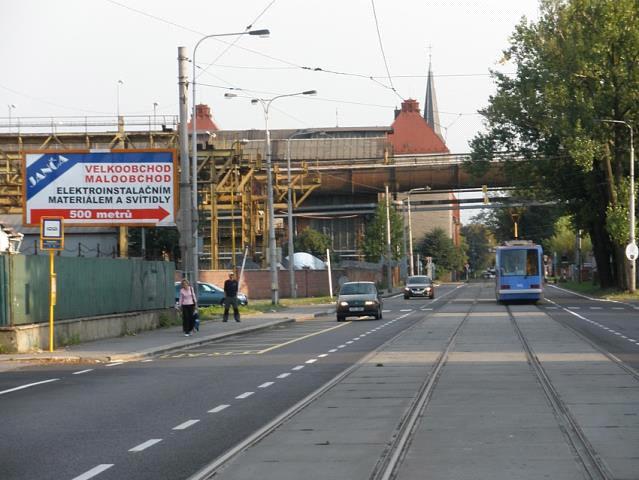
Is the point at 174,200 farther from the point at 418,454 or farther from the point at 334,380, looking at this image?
the point at 418,454

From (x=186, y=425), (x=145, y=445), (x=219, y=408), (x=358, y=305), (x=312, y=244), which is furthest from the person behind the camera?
(x=312, y=244)

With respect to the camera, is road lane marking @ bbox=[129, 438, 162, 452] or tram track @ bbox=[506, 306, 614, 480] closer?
tram track @ bbox=[506, 306, 614, 480]

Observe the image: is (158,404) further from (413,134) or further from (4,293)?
(413,134)

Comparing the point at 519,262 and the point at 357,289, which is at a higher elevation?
the point at 519,262

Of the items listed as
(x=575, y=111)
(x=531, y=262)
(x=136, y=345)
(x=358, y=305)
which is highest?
(x=575, y=111)

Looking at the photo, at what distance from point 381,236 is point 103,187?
200 ft

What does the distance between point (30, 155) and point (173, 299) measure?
6547mm

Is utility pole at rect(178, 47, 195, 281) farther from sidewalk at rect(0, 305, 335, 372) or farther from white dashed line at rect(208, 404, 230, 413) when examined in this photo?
white dashed line at rect(208, 404, 230, 413)

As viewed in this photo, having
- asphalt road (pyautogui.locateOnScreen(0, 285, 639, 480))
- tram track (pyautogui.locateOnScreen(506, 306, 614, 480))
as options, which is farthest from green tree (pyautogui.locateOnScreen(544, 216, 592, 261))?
tram track (pyautogui.locateOnScreen(506, 306, 614, 480))

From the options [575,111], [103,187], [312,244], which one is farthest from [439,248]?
[103,187]

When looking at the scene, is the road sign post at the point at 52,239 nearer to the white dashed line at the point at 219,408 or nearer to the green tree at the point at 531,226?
the white dashed line at the point at 219,408

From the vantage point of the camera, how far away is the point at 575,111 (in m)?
57.3

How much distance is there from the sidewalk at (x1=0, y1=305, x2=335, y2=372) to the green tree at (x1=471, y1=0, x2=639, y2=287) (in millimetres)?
22919

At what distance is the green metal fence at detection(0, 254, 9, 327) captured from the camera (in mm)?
25172
